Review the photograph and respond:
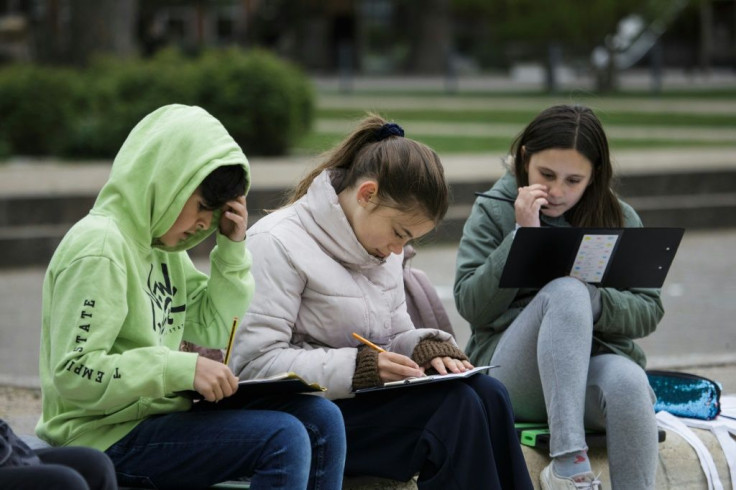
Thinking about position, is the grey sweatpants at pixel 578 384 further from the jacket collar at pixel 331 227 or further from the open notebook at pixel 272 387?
the open notebook at pixel 272 387

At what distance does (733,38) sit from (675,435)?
110 ft

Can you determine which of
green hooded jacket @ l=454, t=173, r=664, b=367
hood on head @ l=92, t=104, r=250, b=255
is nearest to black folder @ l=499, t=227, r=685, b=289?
green hooded jacket @ l=454, t=173, r=664, b=367

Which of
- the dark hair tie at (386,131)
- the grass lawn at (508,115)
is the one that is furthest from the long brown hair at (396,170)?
the grass lawn at (508,115)

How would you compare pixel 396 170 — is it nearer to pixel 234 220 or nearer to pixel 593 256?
pixel 234 220

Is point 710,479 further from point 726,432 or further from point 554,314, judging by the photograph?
point 554,314

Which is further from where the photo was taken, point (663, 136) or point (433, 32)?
point (433, 32)

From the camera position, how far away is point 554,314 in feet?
11.9

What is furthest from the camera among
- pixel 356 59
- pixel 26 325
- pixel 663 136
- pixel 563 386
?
pixel 356 59

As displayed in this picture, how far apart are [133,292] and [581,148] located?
1.68 meters

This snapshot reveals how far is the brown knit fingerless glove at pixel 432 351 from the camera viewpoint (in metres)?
3.40

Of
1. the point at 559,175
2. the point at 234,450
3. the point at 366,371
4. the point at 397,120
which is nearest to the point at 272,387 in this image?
the point at 234,450

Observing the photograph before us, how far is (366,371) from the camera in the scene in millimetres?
3258

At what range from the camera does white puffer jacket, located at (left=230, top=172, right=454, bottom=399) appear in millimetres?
3291

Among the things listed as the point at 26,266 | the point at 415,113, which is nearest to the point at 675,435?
the point at 26,266
